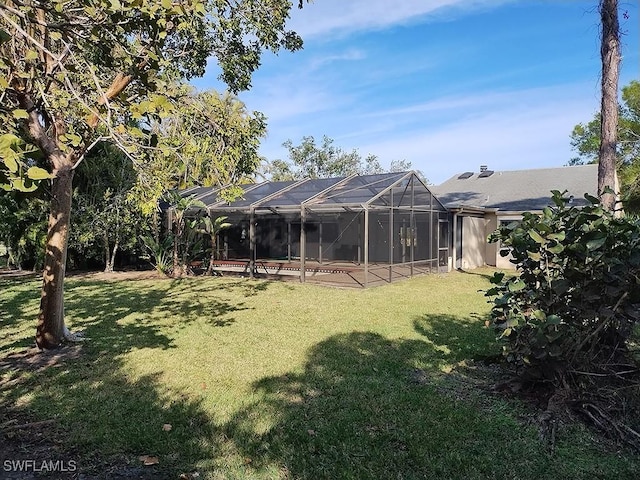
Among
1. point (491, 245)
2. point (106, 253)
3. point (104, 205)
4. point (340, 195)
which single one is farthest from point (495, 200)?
point (106, 253)

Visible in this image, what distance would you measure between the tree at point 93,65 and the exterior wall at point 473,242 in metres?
12.3

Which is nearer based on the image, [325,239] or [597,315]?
[597,315]

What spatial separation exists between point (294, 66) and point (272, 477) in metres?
9.64

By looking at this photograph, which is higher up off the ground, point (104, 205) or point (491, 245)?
point (104, 205)

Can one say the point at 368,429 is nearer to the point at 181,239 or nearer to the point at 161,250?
the point at 161,250

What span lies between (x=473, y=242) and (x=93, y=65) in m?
16.3

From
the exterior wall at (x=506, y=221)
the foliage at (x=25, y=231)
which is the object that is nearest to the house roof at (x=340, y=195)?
the exterior wall at (x=506, y=221)

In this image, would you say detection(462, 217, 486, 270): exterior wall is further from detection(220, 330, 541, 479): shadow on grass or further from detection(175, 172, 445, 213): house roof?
detection(220, 330, 541, 479): shadow on grass

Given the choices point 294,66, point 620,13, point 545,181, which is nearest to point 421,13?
point 294,66

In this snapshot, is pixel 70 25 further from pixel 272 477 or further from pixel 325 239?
pixel 325 239

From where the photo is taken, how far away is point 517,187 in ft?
65.0

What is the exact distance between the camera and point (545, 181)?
1972cm

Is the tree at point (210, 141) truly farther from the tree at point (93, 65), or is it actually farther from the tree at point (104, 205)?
the tree at point (104, 205)

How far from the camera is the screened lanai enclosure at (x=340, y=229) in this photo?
12805 mm
